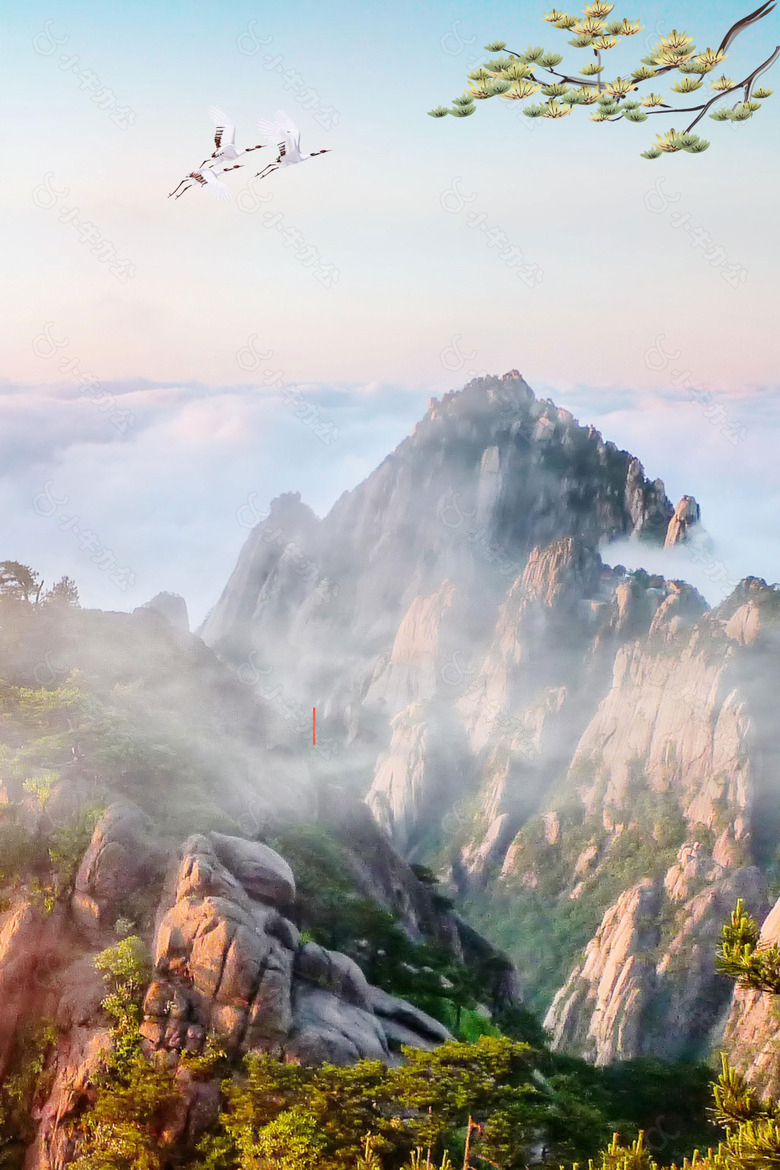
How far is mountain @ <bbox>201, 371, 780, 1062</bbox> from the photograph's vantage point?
149 feet

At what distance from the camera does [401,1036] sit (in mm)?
19812

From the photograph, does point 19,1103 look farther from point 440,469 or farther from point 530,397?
point 530,397

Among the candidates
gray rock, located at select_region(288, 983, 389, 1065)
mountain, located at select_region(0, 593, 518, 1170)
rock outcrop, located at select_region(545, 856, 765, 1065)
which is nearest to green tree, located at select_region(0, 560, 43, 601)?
mountain, located at select_region(0, 593, 518, 1170)

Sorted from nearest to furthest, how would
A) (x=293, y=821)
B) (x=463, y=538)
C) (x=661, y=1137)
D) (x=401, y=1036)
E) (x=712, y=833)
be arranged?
(x=401, y=1036), (x=661, y=1137), (x=293, y=821), (x=712, y=833), (x=463, y=538)

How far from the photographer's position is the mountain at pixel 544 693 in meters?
45.3

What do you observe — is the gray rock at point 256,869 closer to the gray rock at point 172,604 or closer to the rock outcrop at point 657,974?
the rock outcrop at point 657,974

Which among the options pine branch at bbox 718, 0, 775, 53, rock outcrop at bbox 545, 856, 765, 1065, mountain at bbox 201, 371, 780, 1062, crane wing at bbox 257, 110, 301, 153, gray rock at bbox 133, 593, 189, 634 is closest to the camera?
pine branch at bbox 718, 0, 775, 53

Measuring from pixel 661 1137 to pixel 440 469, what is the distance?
74.3m

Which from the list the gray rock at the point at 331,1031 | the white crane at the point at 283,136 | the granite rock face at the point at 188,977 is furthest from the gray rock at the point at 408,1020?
the white crane at the point at 283,136

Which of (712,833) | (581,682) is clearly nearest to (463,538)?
(581,682)

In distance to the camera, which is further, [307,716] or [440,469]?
[440,469]

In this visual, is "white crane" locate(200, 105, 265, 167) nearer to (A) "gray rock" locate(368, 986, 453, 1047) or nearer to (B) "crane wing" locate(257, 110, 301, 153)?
(B) "crane wing" locate(257, 110, 301, 153)

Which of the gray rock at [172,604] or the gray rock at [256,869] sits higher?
the gray rock at [172,604]

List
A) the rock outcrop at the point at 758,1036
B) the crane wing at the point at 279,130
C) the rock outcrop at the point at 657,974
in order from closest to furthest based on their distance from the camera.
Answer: the crane wing at the point at 279,130 → the rock outcrop at the point at 758,1036 → the rock outcrop at the point at 657,974
